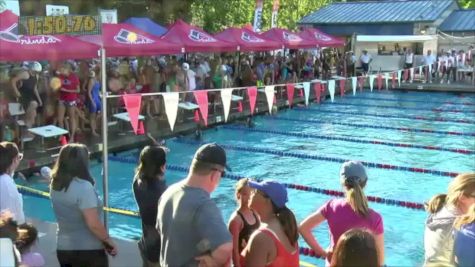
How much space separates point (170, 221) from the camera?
9.73 feet

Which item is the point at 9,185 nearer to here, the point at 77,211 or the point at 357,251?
the point at 77,211

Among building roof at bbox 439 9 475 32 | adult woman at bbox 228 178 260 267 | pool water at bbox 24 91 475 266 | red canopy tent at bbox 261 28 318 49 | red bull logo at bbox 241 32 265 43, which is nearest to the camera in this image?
adult woman at bbox 228 178 260 267

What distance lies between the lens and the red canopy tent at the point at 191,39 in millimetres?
14788

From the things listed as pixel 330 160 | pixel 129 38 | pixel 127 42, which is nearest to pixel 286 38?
pixel 129 38

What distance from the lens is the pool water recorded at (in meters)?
8.37

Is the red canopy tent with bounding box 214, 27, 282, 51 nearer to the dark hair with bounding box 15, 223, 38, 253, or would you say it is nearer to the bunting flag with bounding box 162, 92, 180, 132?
the bunting flag with bounding box 162, 92, 180, 132

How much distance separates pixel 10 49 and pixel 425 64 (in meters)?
20.7

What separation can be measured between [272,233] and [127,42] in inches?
Answer: 396

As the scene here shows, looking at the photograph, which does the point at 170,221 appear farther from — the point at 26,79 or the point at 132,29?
the point at 132,29

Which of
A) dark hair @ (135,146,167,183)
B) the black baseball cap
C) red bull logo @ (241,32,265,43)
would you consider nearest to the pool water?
red bull logo @ (241,32,265,43)

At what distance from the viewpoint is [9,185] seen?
13.2 ft

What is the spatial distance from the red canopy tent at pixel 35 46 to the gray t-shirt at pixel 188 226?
7385 mm

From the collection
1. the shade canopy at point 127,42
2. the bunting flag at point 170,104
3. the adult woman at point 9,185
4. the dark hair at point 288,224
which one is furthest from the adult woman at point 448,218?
the shade canopy at point 127,42

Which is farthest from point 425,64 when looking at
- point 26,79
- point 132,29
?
point 26,79
